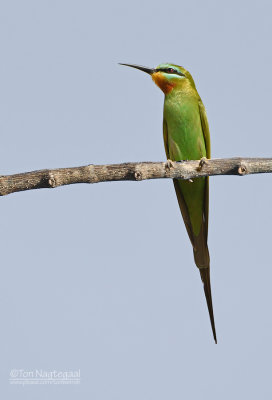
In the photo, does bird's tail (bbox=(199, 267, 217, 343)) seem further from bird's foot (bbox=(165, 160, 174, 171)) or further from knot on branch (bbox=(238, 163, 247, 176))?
bird's foot (bbox=(165, 160, 174, 171))

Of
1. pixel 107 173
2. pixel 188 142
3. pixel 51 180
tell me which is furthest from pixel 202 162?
pixel 188 142

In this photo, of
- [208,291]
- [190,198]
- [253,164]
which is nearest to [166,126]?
[190,198]

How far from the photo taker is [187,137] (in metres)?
6.07

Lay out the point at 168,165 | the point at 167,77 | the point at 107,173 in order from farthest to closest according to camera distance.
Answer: the point at 167,77
the point at 168,165
the point at 107,173

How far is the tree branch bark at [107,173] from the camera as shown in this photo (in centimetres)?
353

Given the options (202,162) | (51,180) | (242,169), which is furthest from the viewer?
(202,162)

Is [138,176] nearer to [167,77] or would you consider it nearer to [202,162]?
[202,162]

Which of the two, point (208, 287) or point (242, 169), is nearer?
point (242, 169)

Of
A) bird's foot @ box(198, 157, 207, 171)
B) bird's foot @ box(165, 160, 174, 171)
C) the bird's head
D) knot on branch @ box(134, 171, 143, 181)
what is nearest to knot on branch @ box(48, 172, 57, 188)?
knot on branch @ box(134, 171, 143, 181)

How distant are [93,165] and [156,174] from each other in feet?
1.63

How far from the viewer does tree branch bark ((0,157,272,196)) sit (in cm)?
353

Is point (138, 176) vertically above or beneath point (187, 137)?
beneath

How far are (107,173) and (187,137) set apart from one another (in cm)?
256

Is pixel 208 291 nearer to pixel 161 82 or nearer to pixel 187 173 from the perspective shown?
pixel 187 173
